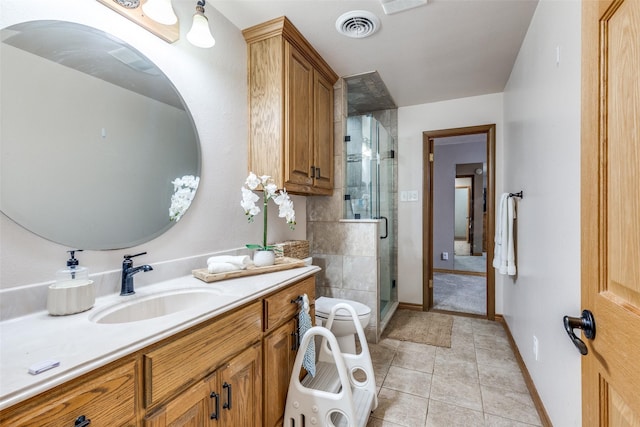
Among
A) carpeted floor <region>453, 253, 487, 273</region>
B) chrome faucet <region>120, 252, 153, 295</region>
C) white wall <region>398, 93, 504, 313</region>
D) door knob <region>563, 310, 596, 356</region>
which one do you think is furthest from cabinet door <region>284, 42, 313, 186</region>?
carpeted floor <region>453, 253, 487, 273</region>

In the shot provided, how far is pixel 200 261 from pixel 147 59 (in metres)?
1.00

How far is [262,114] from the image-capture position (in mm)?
1898

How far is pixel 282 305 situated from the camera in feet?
4.49

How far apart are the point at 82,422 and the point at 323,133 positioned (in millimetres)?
2126

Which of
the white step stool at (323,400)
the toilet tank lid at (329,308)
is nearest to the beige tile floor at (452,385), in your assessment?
the white step stool at (323,400)

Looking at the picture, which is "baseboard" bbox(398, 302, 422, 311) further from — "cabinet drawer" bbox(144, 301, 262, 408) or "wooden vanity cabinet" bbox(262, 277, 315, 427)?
"cabinet drawer" bbox(144, 301, 262, 408)

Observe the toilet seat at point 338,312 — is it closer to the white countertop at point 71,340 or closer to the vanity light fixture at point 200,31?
the white countertop at point 71,340

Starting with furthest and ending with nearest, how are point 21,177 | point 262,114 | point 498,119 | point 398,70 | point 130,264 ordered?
point 498,119 → point 398,70 → point 262,114 → point 130,264 → point 21,177

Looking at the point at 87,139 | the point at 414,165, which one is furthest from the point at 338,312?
the point at 414,165

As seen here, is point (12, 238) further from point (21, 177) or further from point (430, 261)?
point (430, 261)

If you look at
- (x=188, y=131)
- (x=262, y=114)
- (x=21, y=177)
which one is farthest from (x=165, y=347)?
(x=262, y=114)

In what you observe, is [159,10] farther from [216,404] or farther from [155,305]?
[216,404]

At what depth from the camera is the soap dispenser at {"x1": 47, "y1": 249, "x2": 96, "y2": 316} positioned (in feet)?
3.01

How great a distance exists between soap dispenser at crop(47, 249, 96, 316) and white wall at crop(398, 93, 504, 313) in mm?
3008
